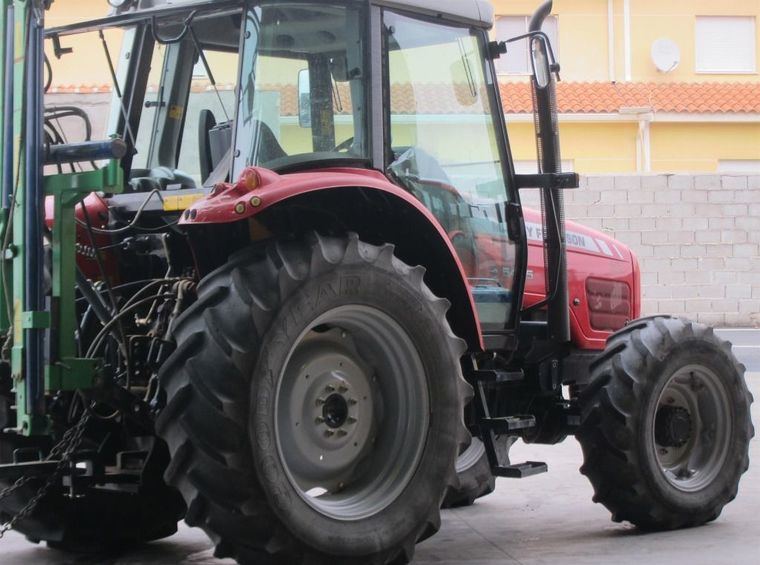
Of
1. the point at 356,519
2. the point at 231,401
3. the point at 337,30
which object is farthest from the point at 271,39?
the point at 356,519

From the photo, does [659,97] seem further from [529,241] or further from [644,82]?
[529,241]

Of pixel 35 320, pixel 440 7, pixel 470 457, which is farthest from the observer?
pixel 470 457

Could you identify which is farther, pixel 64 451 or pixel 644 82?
pixel 644 82

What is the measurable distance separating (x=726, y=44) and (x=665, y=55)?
2188 millimetres

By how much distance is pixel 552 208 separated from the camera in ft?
20.9

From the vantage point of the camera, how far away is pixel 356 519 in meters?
4.75

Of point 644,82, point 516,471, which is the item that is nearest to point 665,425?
point 516,471

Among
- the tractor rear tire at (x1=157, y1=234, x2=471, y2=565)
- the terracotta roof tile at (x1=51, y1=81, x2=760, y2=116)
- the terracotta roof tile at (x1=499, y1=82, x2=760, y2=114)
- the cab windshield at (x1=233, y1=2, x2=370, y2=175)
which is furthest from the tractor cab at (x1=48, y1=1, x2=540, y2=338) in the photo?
the terracotta roof tile at (x1=499, y1=82, x2=760, y2=114)

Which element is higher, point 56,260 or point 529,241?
point 56,260

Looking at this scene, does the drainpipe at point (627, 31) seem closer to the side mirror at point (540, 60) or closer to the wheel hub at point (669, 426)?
the wheel hub at point (669, 426)

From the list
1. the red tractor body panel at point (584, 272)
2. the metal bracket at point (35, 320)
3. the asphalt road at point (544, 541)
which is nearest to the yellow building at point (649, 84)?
the red tractor body panel at point (584, 272)

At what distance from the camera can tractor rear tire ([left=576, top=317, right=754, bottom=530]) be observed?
6168 mm

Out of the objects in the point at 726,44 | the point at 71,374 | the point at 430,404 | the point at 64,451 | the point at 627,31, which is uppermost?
the point at 627,31

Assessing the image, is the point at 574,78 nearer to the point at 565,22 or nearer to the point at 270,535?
the point at 565,22
